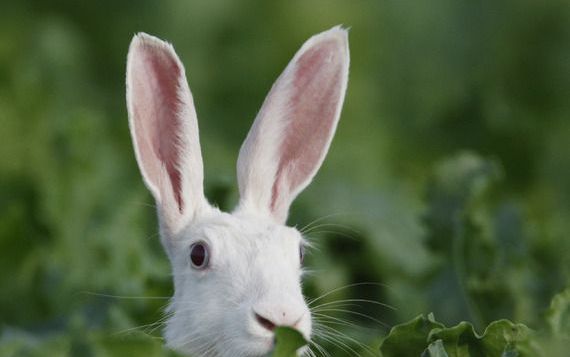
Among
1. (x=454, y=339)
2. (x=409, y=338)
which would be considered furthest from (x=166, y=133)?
(x=454, y=339)

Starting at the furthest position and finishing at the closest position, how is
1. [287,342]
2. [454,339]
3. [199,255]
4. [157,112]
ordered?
1. [157,112]
2. [199,255]
3. [454,339]
4. [287,342]

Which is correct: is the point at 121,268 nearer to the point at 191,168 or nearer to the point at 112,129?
the point at 191,168

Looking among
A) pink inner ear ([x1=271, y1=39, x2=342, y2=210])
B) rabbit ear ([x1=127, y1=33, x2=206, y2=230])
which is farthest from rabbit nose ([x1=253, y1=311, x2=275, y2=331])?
pink inner ear ([x1=271, y1=39, x2=342, y2=210])

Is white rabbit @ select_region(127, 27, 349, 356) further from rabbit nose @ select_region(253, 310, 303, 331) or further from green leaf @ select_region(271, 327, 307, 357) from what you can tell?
green leaf @ select_region(271, 327, 307, 357)

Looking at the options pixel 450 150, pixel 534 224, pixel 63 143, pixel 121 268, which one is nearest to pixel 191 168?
pixel 121 268

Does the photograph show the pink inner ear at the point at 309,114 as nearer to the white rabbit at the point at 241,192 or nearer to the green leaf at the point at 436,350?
the white rabbit at the point at 241,192

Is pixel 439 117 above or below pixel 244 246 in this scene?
above

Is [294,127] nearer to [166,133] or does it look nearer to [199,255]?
[166,133]
